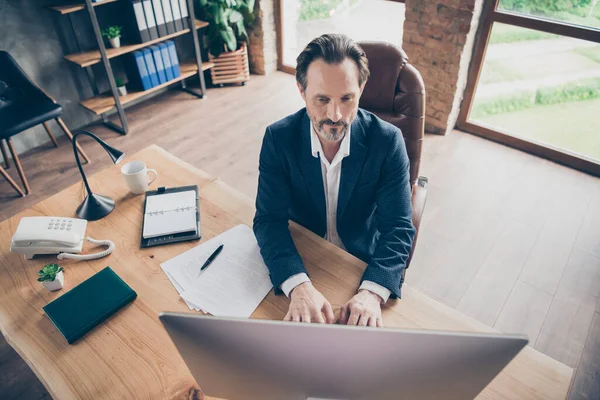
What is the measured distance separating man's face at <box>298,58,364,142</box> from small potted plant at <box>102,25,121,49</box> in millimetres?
2677

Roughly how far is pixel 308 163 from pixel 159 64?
2857 mm

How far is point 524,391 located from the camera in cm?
93

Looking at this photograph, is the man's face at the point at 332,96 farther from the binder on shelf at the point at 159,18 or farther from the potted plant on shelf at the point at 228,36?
the potted plant on shelf at the point at 228,36

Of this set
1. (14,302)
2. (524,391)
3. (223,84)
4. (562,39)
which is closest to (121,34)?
(223,84)

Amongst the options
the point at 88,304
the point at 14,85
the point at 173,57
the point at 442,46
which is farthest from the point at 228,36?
the point at 88,304

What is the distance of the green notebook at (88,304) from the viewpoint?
108 cm

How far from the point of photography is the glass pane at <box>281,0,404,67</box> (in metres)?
3.66

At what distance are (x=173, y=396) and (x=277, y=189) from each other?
0.69 metres

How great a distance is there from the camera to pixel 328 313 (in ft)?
3.55

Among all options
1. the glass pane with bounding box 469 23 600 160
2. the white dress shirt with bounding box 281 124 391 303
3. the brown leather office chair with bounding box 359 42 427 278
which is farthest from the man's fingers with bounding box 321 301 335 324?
the glass pane with bounding box 469 23 600 160

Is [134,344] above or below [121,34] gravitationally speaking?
below

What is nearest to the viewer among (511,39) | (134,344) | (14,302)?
(134,344)

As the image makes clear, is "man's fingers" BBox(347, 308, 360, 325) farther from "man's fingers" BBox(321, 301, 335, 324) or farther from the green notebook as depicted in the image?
the green notebook

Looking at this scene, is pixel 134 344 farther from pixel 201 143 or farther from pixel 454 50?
pixel 454 50
